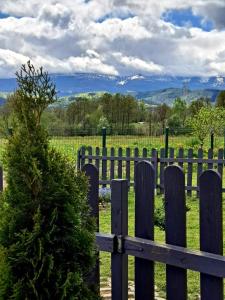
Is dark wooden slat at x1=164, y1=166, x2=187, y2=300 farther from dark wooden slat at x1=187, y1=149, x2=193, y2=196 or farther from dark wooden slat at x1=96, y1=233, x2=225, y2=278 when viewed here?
dark wooden slat at x1=187, y1=149, x2=193, y2=196

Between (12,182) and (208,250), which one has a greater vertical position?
(12,182)

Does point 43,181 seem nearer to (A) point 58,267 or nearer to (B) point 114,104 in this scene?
(A) point 58,267

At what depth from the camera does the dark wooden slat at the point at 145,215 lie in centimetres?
319

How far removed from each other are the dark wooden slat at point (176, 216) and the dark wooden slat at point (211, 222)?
150 mm

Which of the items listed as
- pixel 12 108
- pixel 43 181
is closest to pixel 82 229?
pixel 43 181

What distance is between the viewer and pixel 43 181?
8.48 ft

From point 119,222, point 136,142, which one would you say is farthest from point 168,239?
point 136,142

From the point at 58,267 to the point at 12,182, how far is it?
0.54 meters

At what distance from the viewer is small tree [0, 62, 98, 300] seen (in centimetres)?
253

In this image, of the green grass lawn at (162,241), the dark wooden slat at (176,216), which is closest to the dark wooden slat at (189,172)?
the green grass lawn at (162,241)

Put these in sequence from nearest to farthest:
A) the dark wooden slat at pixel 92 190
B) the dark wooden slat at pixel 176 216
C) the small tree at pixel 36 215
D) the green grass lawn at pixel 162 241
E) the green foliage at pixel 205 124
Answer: the small tree at pixel 36 215 < the dark wooden slat at pixel 176 216 < the dark wooden slat at pixel 92 190 < the green grass lawn at pixel 162 241 < the green foliage at pixel 205 124

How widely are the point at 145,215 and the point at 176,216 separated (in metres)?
0.26

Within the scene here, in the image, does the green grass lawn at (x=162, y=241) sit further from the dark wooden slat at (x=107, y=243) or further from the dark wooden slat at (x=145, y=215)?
the dark wooden slat at (x=107, y=243)

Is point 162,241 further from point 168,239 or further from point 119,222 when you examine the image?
point 168,239
